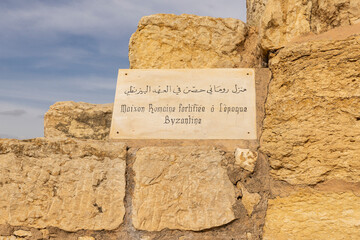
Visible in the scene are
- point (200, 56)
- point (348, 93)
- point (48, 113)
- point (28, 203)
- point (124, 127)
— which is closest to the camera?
point (348, 93)

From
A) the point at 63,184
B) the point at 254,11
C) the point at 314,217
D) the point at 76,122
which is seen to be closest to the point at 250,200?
the point at 314,217

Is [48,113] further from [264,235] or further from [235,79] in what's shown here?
[264,235]

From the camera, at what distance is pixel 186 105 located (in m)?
1.89

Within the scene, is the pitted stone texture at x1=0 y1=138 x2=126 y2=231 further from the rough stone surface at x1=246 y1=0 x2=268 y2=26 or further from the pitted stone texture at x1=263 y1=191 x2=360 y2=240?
the rough stone surface at x1=246 y1=0 x2=268 y2=26

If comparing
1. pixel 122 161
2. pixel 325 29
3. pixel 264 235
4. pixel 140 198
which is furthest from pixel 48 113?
pixel 325 29

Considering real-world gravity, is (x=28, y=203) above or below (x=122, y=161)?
below

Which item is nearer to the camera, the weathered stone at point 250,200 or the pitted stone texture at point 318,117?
the pitted stone texture at point 318,117

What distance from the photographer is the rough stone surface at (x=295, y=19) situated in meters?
1.74

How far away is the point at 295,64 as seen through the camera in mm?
1704

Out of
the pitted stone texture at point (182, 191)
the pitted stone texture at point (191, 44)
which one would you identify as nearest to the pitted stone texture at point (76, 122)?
the pitted stone texture at point (191, 44)

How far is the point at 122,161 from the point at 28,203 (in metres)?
0.56

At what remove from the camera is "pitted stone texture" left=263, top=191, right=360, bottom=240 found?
1.53 m

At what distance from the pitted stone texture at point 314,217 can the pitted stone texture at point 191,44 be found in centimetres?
99

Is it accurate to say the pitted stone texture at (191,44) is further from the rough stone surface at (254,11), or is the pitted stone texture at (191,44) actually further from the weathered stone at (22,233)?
the weathered stone at (22,233)
